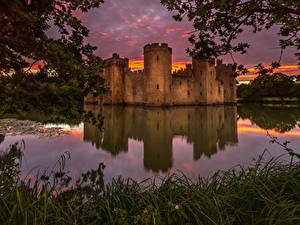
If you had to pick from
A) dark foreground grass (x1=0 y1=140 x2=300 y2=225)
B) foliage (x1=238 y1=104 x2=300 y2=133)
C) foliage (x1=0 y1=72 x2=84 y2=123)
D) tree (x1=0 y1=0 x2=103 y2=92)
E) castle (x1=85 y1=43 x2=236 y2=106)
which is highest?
castle (x1=85 y1=43 x2=236 y2=106)

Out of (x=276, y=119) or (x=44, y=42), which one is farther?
(x=276, y=119)

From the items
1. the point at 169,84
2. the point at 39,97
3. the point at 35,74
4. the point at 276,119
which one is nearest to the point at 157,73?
the point at 169,84

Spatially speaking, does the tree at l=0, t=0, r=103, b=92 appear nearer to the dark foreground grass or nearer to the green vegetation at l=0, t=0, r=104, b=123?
the green vegetation at l=0, t=0, r=104, b=123

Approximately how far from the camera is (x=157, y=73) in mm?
26781

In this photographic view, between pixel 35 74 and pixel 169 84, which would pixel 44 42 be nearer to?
pixel 35 74

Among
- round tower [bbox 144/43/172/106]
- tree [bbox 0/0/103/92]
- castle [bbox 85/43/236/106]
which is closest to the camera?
tree [bbox 0/0/103/92]

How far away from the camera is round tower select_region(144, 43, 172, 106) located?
26.7 m

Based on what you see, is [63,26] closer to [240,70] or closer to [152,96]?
[240,70]

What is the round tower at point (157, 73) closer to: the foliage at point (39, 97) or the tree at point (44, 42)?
the tree at point (44, 42)

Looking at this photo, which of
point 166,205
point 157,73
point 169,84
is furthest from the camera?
point 169,84

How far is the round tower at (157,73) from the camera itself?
26.7m

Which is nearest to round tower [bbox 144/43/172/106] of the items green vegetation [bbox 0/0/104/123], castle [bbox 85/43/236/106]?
castle [bbox 85/43/236/106]

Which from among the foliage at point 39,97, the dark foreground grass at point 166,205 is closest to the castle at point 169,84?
the dark foreground grass at point 166,205

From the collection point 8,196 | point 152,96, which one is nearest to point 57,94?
point 8,196
